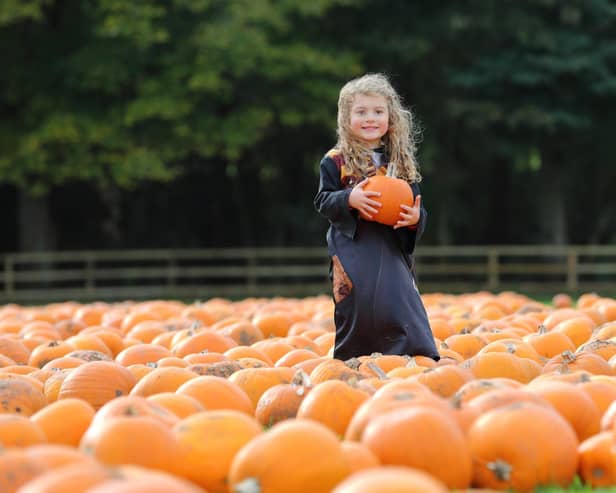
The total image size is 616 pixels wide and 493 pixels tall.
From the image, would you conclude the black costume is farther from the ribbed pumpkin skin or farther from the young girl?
the ribbed pumpkin skin

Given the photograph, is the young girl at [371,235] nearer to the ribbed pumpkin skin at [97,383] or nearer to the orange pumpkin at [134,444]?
the ribbed pumpkin skin at [97,383]

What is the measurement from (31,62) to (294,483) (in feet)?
64.0

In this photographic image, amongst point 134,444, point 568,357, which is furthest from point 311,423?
point 568,357

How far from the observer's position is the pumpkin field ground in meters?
2.77

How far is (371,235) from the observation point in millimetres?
5312

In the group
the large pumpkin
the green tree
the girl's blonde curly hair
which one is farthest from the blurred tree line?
the large pumpkin

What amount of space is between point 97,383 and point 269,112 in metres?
17.0

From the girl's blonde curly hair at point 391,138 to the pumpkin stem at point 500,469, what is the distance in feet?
8.23

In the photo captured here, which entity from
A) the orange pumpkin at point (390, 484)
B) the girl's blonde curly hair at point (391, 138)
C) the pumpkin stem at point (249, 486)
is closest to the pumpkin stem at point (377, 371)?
the girl's blonde curly hair at point (391, 138)

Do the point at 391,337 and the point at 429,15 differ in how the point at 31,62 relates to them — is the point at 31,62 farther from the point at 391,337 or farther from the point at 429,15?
the point at 391,337

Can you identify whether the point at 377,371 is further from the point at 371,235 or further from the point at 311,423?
the point at 311,423

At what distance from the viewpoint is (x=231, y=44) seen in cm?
1994

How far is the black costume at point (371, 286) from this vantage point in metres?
5.21

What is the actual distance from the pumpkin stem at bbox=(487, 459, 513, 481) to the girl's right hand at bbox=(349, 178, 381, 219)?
84.1 inches
